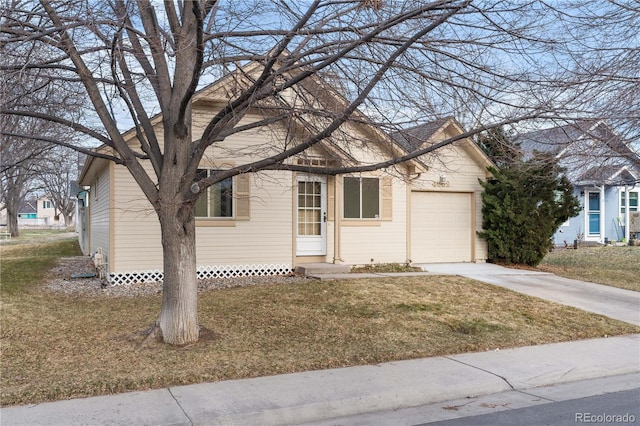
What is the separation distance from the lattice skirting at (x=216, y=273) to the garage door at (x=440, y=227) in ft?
14.1

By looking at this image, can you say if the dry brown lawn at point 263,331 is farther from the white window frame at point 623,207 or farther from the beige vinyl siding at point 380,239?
the white window frame at point 623,207

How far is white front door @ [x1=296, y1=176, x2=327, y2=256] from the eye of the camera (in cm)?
1423

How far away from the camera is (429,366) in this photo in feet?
22.2

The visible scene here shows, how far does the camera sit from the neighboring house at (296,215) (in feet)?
40.4

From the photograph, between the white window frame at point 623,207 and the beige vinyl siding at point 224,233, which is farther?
the white window frame at point 623,207

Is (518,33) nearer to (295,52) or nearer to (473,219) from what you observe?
(295,52)

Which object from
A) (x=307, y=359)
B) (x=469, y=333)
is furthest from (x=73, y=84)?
(x=469, y=333)

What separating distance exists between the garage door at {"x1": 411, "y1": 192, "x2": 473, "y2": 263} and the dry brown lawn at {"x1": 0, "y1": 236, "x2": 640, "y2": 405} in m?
3.72

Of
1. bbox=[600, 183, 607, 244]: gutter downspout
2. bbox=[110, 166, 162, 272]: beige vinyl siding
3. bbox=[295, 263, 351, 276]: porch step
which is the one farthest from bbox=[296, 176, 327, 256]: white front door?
bbox=[600, 183, 607, 244]: gutter downspout

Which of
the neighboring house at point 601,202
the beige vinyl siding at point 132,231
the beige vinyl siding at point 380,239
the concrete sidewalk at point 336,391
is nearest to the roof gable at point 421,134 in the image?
the concrete sidewalk at point 336,391

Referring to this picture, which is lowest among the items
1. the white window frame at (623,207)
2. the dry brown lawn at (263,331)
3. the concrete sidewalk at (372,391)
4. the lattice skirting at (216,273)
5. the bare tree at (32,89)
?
the concrete sidewalk at (372,391)

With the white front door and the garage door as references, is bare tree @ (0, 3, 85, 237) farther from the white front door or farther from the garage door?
the garage door

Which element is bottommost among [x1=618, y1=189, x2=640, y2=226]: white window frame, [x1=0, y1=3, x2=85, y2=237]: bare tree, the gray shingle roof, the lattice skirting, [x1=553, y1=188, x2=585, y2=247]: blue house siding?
the lattice skirting

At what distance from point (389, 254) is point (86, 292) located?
7773mm
